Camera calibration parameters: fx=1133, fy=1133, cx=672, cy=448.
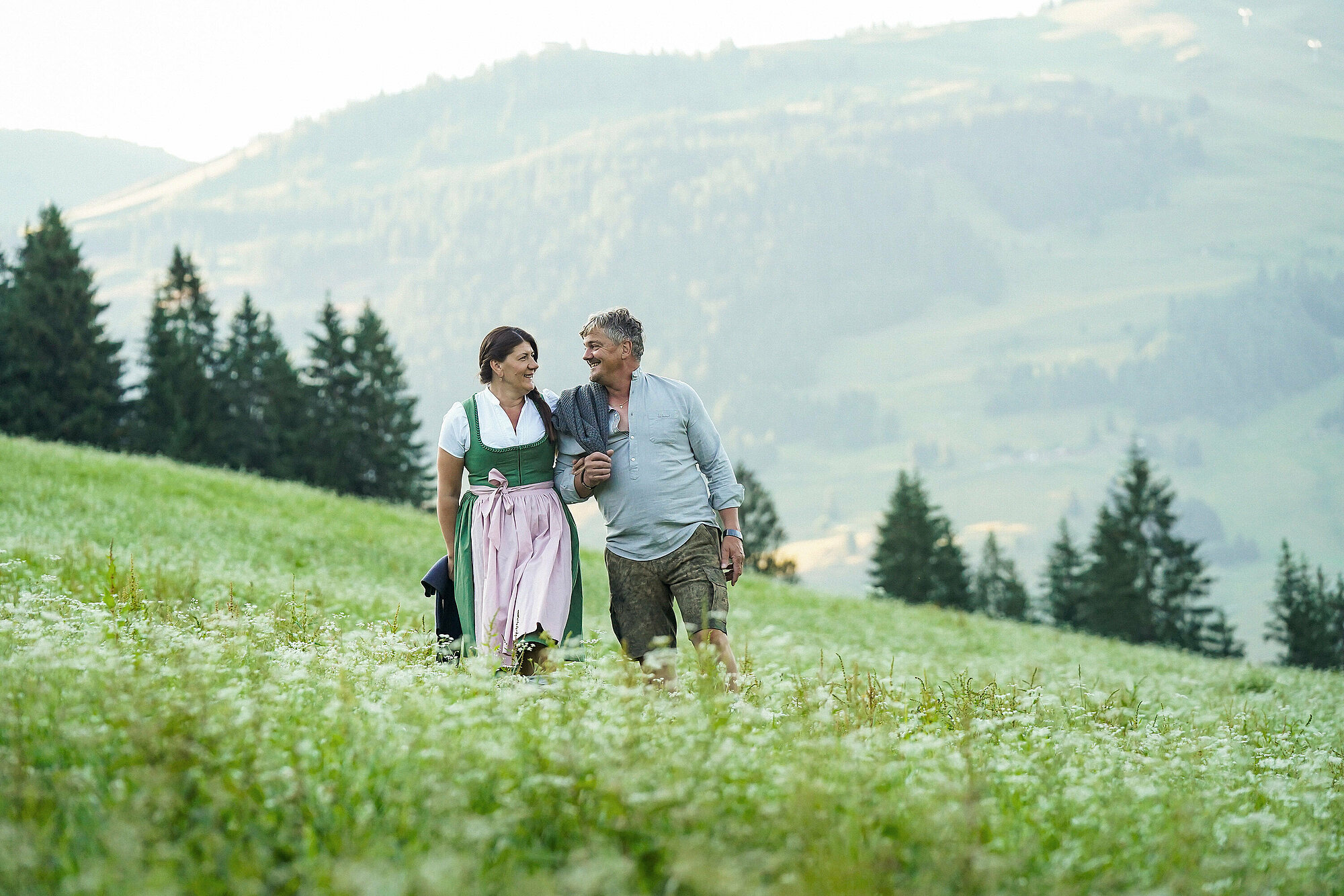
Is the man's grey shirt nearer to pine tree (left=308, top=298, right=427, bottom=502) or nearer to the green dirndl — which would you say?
the green dirndl

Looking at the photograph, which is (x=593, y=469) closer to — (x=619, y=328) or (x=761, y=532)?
(x=619, y=328)

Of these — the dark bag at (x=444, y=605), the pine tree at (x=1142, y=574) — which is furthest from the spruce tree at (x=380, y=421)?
the dark bag at (x=444, y=605)

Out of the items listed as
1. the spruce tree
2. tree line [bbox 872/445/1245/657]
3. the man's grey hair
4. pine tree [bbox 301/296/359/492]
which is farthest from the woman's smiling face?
tree line [bbox 872/445/1245/657]

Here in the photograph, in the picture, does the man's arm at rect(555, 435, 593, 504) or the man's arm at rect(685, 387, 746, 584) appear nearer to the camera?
the man's arm at rect(555, 435, 593, 504)

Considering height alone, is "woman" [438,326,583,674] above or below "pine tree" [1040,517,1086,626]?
above

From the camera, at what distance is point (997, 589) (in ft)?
324

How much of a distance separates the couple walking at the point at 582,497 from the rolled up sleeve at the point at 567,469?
0.01 meters

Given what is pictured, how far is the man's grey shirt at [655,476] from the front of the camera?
7.82 meters

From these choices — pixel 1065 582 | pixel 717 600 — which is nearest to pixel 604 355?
pixel 717 600

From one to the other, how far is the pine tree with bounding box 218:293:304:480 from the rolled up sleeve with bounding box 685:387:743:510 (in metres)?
60.6

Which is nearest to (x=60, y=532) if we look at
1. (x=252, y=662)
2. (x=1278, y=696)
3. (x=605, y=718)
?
(x=252, y=662)

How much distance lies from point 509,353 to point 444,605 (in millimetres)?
1994

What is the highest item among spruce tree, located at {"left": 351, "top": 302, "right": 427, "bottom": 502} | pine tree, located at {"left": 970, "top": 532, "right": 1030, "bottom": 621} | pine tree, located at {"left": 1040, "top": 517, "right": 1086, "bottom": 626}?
spruce tree, located at {"left": 351, "top": 302, "right": 427, "bottom": 502}

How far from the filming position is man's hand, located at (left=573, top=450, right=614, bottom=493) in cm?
760
